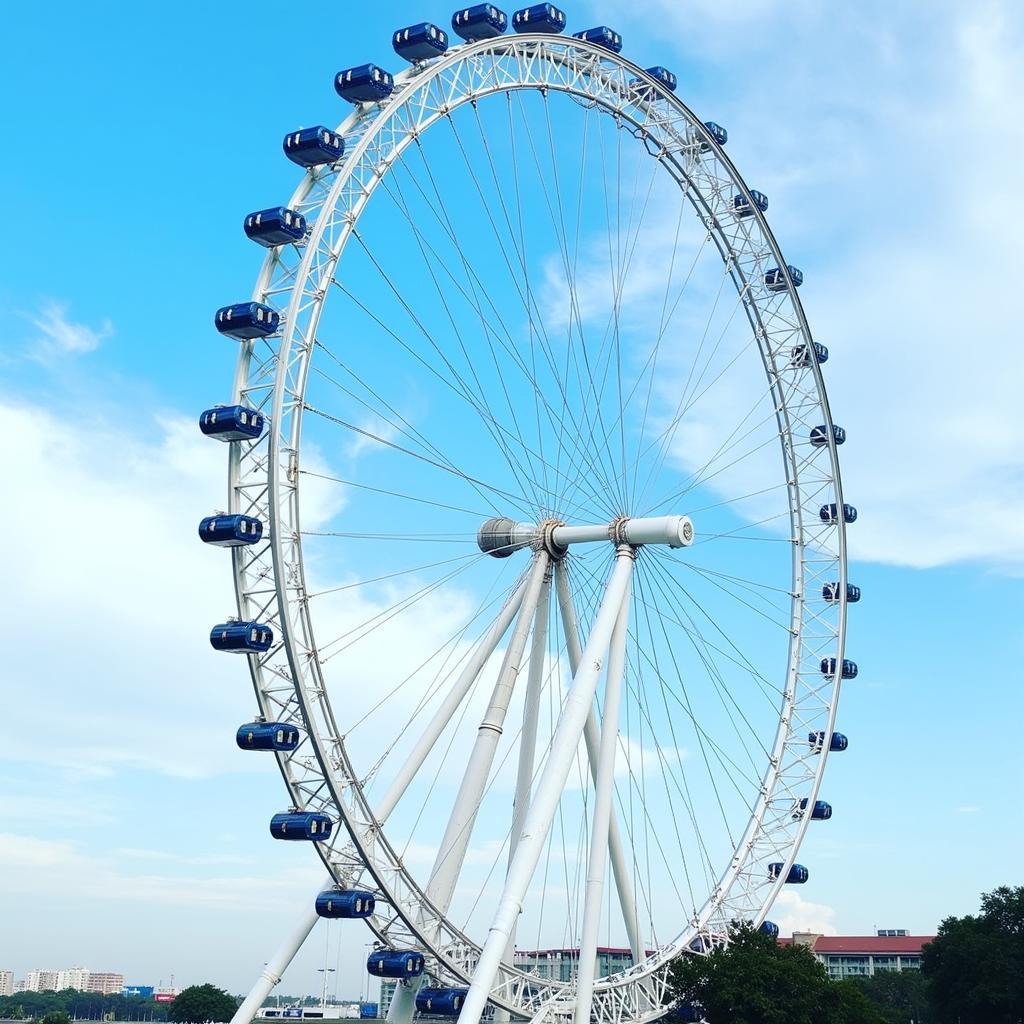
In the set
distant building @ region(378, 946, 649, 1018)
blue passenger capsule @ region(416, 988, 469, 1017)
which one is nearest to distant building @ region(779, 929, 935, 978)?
distant building @ region(378, 946, 649, 1018)

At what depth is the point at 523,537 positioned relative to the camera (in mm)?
39469

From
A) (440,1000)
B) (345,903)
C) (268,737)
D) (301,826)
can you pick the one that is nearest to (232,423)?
(268,737)

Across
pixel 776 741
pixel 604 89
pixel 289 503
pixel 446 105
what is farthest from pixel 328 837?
pixel 604 89

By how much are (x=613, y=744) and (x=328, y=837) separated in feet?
30.7

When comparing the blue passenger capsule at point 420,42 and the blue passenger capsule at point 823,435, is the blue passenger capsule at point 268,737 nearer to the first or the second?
the blue passenger capsule at point 420,42

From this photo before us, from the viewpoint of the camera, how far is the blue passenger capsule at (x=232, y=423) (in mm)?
31312

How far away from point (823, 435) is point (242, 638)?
94.5ft

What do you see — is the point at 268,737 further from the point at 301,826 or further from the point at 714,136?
the point at 714,136

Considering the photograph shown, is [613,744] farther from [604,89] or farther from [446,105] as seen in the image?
[604,89]

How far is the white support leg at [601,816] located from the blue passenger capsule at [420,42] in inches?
644

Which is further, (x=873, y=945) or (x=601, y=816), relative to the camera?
(x=873, y=945)

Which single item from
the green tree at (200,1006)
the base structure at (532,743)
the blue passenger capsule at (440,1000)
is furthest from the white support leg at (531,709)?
the green tree at (200,1006)

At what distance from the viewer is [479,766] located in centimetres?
3659

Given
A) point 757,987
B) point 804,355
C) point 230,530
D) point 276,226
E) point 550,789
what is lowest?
point 757,987
